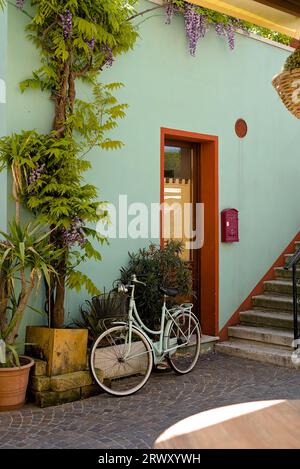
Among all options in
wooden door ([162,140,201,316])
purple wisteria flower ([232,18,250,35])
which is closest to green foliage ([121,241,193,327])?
wooden door ([162,140,201,316])

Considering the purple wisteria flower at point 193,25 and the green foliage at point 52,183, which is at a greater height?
the purple wisteria flower at point 193,25

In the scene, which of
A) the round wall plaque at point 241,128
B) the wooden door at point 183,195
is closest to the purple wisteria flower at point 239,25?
the round wall plaque at point 241,128

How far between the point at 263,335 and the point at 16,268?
3377mm

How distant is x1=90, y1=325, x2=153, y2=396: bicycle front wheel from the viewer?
4.72 metres

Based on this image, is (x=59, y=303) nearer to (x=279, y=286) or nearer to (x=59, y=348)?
(x=59, y=348)

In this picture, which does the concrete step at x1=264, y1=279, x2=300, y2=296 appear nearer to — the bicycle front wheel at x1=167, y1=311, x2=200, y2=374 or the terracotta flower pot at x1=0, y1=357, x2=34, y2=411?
the bicycle front wheel at x1=167, y1=311, x2=200, y2=374

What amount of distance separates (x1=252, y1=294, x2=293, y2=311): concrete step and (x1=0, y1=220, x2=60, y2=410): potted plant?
3.54 metres

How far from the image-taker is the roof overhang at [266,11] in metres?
2.94

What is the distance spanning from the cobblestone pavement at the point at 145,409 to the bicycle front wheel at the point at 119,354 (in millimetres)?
153

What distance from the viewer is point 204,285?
22.3 feet

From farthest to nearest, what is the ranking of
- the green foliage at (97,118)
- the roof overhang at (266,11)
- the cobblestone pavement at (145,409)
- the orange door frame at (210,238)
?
the orange door frame at (210,238) → the green foliage at (97,118) → the cobblestone pavement at (145,409) → the roof overhang at (266,11)

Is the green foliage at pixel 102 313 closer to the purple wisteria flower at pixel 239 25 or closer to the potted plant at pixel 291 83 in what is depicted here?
the potted plant at pixel 291 83
